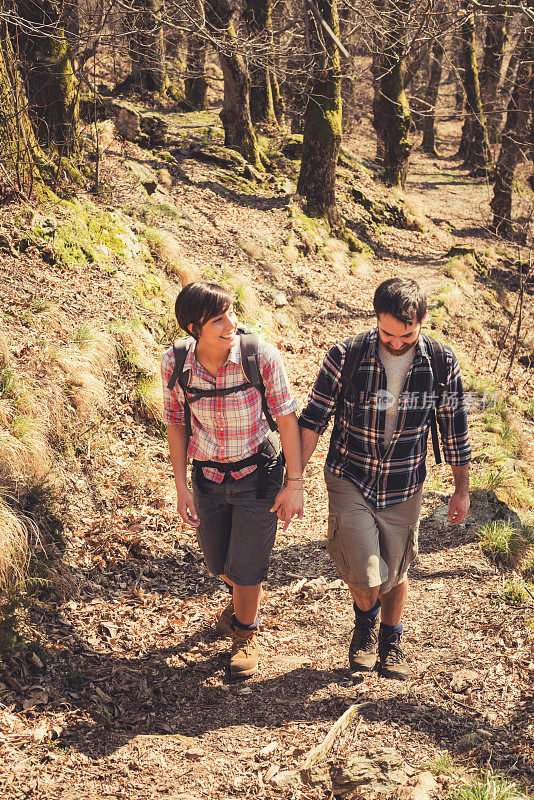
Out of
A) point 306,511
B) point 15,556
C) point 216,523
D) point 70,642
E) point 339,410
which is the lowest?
point 306,511

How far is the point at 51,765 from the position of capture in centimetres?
306

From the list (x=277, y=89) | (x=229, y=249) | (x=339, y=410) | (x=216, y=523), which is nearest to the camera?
(x=339, y=410)

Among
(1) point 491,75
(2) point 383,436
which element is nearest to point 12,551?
(2) point 383,436

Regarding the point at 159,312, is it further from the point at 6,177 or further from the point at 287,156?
the point at 287,156

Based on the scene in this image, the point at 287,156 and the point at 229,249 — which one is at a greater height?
the point at 287,156

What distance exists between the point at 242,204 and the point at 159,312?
253 inches

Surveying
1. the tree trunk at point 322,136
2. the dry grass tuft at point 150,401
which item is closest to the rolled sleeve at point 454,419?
the dry grass tuft at point 150,401

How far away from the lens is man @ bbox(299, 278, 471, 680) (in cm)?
323

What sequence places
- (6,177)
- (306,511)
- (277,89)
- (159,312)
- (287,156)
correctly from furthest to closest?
1. (277,89)
2. (287,156)
3. (159,312)
4. (6,177)
5. (306,511)

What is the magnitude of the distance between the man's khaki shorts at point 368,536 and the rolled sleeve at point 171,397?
87 cm

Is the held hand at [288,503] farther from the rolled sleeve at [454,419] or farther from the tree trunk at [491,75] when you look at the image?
the tree trunk at [491,75]

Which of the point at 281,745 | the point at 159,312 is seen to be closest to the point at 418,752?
the point at 281,745

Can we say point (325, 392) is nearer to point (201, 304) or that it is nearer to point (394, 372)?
point (394, 372)

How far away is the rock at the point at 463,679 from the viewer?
3.57m
